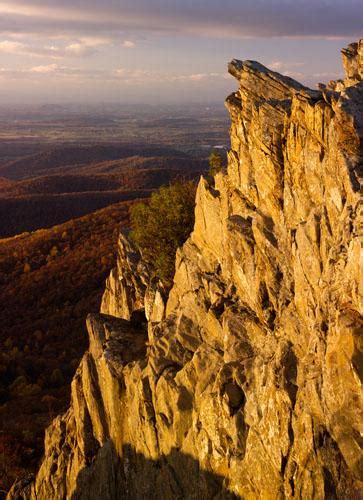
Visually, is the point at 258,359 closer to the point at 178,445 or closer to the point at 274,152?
the point at 178,445

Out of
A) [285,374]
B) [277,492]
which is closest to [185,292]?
[285,374]

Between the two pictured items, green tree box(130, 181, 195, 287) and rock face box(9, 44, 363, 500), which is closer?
rock face box(9, 44, 363, 500)

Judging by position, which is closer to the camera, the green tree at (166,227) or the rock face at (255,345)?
the rock face at (255,345)

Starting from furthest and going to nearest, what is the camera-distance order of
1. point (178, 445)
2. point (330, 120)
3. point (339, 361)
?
1. point (178, 445)
2. point (330, 120)
3. point (339, 361)

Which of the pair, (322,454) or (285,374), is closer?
(322,454)
